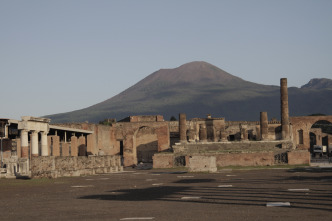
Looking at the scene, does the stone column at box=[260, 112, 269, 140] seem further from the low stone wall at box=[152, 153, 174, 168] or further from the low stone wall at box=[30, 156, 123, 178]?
the low stone wall at box=[30, 156, 123, 178]

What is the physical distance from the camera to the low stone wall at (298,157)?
42.7 m

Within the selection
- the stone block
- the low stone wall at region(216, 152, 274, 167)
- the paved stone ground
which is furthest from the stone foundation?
the paved stone ground

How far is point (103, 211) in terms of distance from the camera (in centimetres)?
1373

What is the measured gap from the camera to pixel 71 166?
34.0 meters

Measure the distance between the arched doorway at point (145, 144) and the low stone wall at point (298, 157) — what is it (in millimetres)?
29599

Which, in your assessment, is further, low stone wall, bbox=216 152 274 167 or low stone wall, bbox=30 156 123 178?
low stone wall, bbox=216 152 274 167

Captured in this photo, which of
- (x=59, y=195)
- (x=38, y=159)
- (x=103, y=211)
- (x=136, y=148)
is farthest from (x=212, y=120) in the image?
Answer: (x=103, y=211)

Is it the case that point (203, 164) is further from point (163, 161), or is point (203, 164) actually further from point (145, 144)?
point (145, 144)

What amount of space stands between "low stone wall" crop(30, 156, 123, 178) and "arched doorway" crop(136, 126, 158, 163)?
94.4 ft

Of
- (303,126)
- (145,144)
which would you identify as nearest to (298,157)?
(145,144)

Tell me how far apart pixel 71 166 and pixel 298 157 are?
18026mm

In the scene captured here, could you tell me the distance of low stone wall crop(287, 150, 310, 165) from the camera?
4272cm

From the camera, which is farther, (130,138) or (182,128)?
(130,138)

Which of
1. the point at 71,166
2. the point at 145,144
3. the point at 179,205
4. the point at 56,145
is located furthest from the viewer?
the point at 145,144
